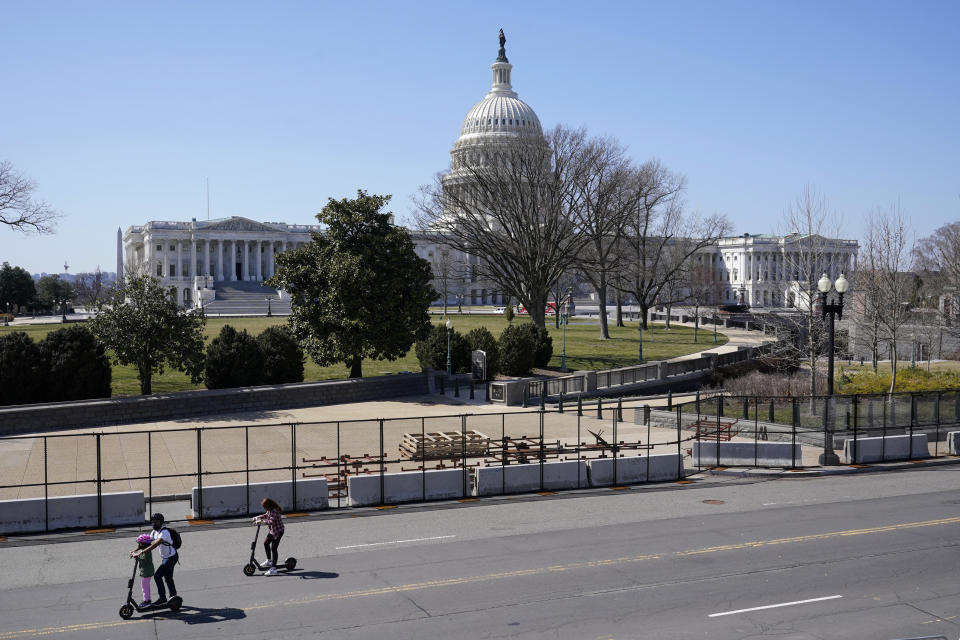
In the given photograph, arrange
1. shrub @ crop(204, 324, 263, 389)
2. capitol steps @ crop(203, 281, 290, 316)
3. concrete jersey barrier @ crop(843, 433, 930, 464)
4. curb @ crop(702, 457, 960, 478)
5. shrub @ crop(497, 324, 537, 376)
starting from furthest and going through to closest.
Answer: capitol steps @ crop(203, 281, 290, 316), shrub @ crop(497, 324, 537, 376), shrub @ crop(204, 324, 263, 389), concrete jersey barrier @ crop(843, 433, 930, 464), curb @ crop(702, 457, 960, 478)

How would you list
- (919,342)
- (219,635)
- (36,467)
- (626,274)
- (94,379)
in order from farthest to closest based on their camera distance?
(626,274) → (919,342) → (94,379) → (36,467) → (219,635)

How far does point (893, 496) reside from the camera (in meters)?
21.2

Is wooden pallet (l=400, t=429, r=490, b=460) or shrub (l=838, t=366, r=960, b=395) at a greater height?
shrub (l=838, t=366, r=960, b=395)

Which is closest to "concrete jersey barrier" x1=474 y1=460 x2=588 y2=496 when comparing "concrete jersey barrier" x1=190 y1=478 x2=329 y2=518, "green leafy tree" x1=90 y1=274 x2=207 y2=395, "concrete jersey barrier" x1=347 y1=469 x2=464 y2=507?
"concrete jersey barrier" x1=347 y1=469 x2=464 y2=507

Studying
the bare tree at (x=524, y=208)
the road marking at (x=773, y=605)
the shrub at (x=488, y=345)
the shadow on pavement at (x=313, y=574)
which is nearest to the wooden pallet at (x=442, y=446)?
the shadow on pavement at (x=313, y=574)

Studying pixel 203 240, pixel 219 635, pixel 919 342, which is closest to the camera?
pixel 219 635

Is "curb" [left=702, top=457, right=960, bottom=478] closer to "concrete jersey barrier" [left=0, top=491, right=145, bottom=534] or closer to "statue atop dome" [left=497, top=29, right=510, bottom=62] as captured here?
"concrete jersey barrier" [left=0, top=491, right=145, bottom=534]

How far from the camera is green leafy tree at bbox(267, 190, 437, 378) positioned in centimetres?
3881

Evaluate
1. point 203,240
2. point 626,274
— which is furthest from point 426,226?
point 203,240

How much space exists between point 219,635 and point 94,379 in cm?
2482

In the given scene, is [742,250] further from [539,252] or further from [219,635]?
[219,635]

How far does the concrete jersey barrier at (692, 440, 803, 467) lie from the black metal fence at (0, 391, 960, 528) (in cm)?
10

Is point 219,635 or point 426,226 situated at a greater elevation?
point 426,226

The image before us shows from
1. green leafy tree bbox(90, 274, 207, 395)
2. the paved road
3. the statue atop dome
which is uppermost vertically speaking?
the statue atop dome
